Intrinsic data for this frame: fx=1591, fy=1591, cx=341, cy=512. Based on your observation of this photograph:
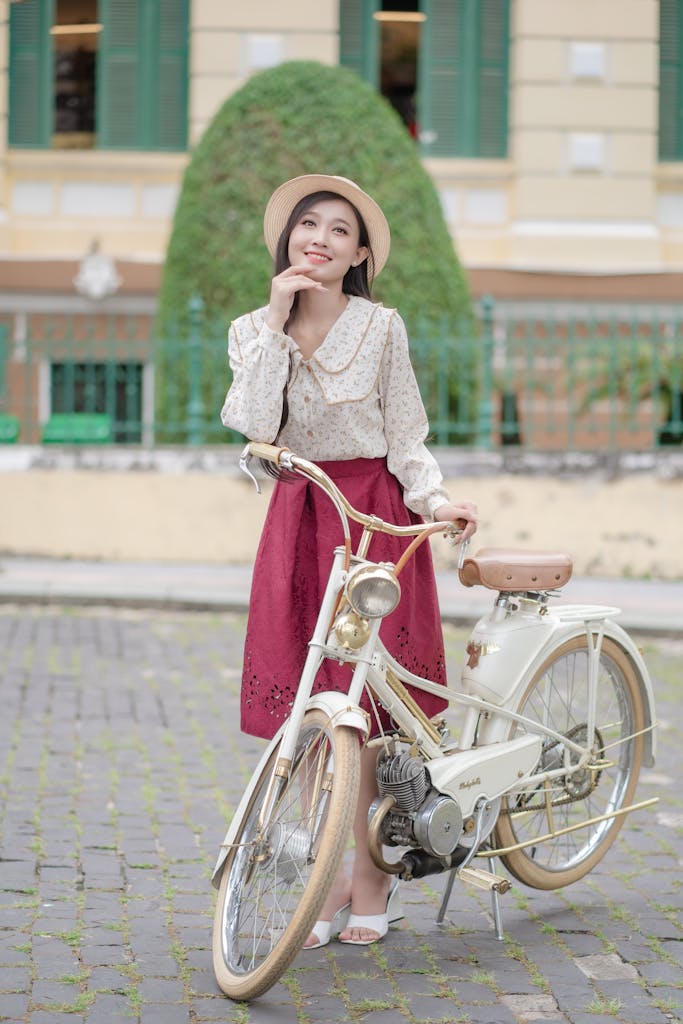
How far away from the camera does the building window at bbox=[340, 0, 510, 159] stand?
17938 mm

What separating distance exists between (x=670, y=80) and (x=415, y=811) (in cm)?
1593

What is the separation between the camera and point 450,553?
11.4 meters

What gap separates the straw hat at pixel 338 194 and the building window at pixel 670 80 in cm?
1482

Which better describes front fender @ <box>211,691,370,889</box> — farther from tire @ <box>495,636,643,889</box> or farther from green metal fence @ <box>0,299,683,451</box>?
green metal fence @ <box>0,299,683,451</box>

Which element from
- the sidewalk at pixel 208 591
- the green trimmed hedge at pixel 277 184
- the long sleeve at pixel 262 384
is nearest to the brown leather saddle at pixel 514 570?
the long sleeve at pixel 262 384

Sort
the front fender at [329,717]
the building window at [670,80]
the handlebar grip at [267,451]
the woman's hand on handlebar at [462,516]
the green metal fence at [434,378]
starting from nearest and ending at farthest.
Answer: the front fender at [329,717] → the handlebar grip at [267,451] → the woman's hand on handlebar at [462,516] → the green metal fence at [434,378] → the building window at [670,80]

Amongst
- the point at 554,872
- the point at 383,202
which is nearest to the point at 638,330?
the point at 383,202

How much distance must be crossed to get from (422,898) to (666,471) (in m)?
7.52

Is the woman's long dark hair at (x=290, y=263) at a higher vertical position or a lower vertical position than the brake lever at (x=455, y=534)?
higher

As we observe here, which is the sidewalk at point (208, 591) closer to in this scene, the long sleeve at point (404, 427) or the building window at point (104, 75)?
the long sleeve at point (404, 427)

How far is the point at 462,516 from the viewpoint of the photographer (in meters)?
3.97

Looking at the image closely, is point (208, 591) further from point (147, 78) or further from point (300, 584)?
point (147, 78)

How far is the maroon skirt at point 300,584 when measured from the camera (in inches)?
160

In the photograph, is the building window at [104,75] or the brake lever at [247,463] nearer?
the brake lever at [247,463]
